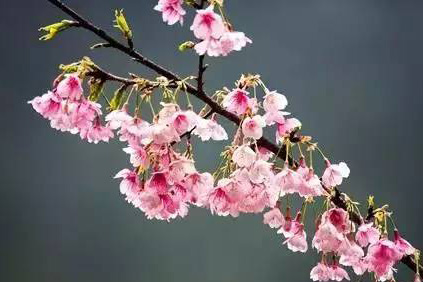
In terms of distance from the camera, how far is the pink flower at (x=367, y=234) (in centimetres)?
118

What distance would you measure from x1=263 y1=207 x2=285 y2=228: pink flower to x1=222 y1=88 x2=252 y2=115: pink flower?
0.84ft

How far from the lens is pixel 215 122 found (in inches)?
44.9

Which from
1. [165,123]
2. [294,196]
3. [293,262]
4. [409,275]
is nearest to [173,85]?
[165,123]

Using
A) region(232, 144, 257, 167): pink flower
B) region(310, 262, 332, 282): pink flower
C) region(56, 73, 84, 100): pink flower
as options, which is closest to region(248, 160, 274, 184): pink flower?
region(232, 144, 257, 167): pink flower

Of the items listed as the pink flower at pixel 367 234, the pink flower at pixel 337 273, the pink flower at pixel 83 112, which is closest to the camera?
the pink flower at pixel 83 112

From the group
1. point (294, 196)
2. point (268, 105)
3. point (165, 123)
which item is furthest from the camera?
point (294, 196)

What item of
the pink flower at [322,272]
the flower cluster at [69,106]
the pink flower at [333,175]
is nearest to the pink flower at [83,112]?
the flower cluster at [69,106]

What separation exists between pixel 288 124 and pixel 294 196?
1856 millimetres

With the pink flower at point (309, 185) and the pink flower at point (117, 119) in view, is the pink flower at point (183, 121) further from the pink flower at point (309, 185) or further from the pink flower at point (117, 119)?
the pink flower at point (309, 185)

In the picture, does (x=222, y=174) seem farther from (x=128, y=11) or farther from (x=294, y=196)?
(x=128, y=11)

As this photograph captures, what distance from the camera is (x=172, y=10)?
1119mm

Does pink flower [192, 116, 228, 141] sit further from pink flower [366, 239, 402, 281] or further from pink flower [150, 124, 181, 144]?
pink flower [366, 239, 402, 281]

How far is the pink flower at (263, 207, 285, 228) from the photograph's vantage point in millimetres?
1220

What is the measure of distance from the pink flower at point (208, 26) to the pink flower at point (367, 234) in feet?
1.61
